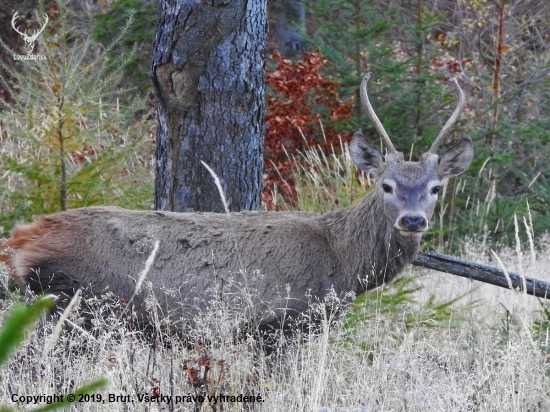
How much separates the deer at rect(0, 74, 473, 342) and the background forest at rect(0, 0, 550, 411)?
10.5 inches

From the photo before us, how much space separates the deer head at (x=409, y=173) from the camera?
18.4 ft

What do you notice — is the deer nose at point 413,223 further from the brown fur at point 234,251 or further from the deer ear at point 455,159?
the deer ear at point 455,159

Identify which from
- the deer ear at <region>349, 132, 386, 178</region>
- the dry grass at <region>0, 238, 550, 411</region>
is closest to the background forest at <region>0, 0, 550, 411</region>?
the dry grass at <region>0, 238, 550, 411</region>

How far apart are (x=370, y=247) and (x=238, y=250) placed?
3.22 feet

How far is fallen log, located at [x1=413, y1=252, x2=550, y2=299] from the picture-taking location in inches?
235

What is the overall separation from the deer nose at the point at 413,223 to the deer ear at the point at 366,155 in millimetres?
739

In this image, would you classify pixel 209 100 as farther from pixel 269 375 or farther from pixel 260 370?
pixel 260 370

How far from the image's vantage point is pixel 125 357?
13.5ft

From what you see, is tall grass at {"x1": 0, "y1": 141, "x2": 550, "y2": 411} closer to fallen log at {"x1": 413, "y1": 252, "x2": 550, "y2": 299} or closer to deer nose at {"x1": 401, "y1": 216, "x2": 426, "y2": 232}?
fallen log at {"x1": 413, "y1": 252, "x2": 550, "y2": 299}

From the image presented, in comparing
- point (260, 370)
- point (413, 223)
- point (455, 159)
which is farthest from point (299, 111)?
point (260, 370)

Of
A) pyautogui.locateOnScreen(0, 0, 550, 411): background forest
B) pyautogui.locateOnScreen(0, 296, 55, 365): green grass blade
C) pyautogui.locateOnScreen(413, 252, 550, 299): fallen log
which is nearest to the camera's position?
pyautogui.locateOnScreen(0, 296, 55, 365): green grass blade

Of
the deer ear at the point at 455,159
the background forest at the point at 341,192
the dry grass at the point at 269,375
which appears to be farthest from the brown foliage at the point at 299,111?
the dry grass at the point at 269,375

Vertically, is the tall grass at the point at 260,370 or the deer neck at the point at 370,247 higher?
the deer neck at the point at 370,247

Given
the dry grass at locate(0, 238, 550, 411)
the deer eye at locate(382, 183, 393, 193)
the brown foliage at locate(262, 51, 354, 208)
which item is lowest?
the dry grass at locate(0, 238, 550, 411)
